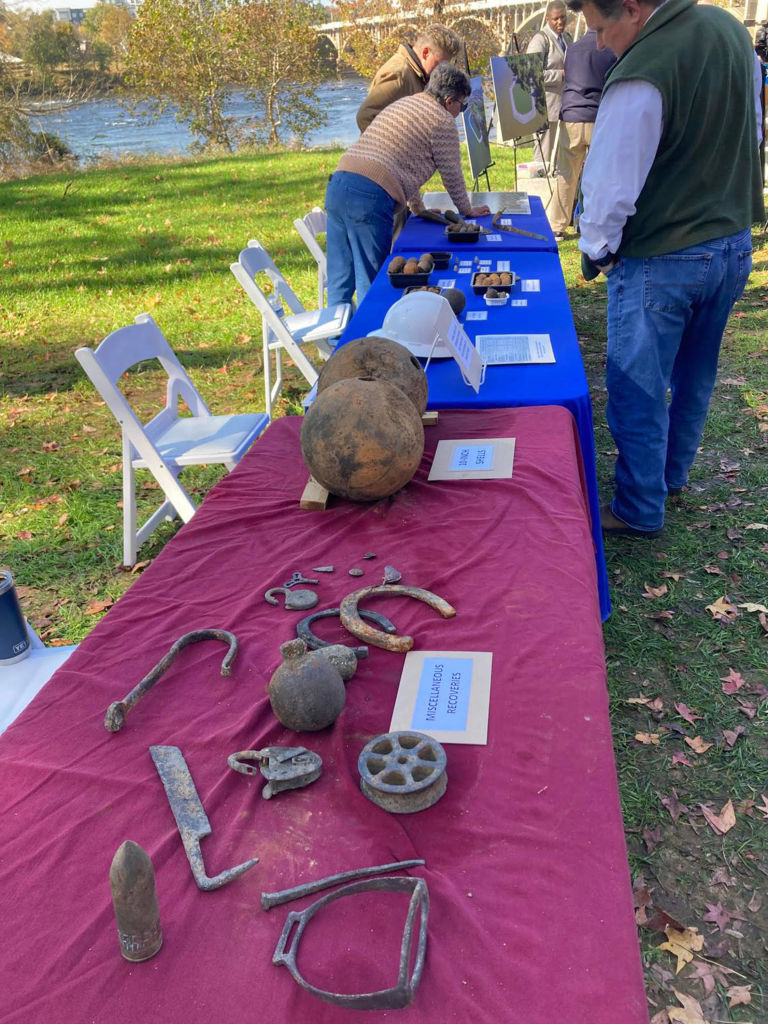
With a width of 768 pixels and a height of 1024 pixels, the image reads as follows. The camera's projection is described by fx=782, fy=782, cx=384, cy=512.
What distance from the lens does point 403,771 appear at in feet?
4.25

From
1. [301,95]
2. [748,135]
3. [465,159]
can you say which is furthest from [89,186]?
[748,135]

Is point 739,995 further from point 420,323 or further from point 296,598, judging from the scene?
point 420,323

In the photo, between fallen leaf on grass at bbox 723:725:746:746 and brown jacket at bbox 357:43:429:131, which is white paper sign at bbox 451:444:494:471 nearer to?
fallen leaf on grass at bbox 723:725:746:746

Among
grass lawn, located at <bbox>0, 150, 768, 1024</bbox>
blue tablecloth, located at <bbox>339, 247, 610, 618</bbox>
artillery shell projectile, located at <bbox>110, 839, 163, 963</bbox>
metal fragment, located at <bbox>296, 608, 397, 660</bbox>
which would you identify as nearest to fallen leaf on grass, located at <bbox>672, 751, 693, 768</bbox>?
grass lawn, located at <bbox>0, 150, 768, 1024</bbox>

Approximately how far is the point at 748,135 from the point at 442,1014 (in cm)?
301

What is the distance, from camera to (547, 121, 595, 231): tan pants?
24.1 ft

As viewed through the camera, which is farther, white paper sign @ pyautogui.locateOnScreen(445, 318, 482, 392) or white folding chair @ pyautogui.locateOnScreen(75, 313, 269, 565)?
white folding chair @ pyautogui.locateOnScreen(75, 313, 269, 565)

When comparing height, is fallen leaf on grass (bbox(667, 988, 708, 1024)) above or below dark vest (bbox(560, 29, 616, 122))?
below

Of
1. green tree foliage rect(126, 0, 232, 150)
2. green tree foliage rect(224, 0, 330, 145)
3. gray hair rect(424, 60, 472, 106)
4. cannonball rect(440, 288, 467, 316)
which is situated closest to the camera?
cannonball rect(440, 288, 467, 316)

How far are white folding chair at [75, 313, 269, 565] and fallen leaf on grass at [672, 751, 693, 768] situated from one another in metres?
2.01

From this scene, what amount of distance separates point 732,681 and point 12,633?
2.39 metres

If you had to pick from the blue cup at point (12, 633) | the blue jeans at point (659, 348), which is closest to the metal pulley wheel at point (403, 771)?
the blue cup at point (12, 633)

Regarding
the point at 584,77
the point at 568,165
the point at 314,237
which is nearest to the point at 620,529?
the point at 314,237

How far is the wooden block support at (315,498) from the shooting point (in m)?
2.26
